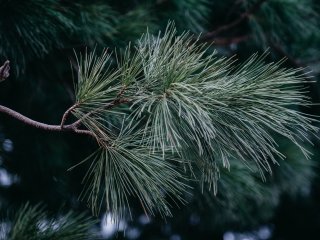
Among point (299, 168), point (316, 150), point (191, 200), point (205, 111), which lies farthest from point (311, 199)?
point (205, 111)

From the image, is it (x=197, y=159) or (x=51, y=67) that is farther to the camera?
(x=51, y=67)

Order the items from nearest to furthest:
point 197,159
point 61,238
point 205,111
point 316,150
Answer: point 205,111, point 197,159, point 61,238, point 316,150

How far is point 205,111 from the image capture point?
91cm

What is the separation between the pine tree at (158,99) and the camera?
952 mm

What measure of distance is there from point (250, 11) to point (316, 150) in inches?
43.1

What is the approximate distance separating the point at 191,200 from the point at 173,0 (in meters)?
0.71

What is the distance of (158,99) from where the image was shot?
940 mm

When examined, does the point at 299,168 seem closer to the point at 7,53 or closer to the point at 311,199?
the point at 7,53

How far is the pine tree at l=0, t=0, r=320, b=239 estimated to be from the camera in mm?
952

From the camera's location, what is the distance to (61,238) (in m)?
1.26

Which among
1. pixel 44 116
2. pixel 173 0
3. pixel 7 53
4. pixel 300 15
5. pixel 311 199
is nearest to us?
pixel 7 53

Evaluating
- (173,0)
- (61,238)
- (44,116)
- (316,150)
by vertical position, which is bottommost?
(61,238)

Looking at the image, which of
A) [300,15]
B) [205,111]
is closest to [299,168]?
[300,15]

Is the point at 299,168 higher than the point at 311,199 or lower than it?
higher
